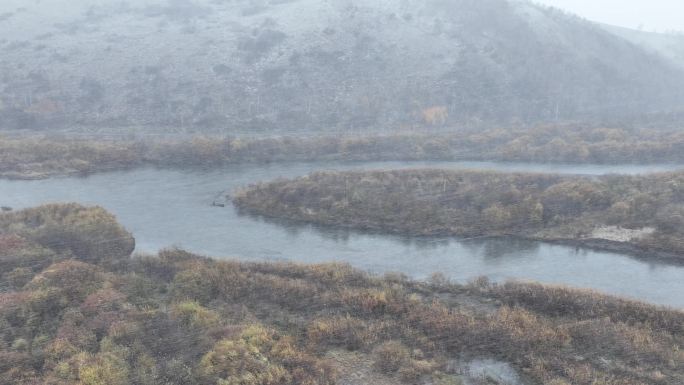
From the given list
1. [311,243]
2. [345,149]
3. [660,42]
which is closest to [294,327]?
[311,243]

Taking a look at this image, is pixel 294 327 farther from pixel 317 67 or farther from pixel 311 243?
pixel 317 67

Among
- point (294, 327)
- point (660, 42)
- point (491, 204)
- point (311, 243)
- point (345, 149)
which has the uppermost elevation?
point (660, 42)

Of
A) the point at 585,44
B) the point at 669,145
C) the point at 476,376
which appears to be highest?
the point at 585,44

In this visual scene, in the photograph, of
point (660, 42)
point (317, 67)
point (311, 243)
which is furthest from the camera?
point (660, 42)

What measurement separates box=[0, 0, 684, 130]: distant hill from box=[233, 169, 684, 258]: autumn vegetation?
85.1ft

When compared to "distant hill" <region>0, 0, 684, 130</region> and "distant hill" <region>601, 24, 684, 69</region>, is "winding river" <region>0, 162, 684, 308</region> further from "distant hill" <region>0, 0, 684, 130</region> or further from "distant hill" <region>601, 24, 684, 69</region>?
"distant hill" <region>601, 24, 684, 69</region>

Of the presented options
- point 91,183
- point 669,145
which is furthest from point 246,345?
point 669,145

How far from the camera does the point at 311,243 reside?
105ft

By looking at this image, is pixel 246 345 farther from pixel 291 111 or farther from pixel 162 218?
pixel 291 111

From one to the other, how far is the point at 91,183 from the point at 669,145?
5184cm

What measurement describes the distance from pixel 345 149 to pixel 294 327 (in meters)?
35.2

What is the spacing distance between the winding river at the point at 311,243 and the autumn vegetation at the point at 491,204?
145 cm

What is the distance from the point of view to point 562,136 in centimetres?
5584

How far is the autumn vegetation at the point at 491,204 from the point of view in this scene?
1198 inches
